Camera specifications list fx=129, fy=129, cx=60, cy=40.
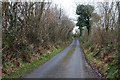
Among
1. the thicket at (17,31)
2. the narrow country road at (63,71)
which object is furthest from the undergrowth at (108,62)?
the thicket at (17,31)

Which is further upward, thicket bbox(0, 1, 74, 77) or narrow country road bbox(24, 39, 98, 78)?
thicket bbox(0, 1, 74, 77)

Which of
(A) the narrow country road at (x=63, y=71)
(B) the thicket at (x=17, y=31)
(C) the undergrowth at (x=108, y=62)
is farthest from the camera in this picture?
(B) the thicket at (x=17, y=31)

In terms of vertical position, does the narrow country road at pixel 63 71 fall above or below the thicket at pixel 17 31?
below

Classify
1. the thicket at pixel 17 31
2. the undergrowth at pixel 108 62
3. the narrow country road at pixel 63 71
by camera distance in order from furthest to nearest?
1. the thicket at pixel 17 31
2. the narrow country road at pixel 63 71
3. the undergrowth at pixel 108 62

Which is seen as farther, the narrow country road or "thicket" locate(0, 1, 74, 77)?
"thicket" locate(0, 1, 74, 77)

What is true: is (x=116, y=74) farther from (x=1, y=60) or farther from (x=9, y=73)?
(x=1, y=60)

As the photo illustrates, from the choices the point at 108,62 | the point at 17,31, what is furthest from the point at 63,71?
the point at 17,31

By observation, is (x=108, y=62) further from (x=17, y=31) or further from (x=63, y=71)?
(x=17, y=31)

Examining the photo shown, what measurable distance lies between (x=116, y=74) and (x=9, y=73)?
5.79 m

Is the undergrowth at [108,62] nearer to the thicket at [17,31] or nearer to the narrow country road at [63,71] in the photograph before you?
the narrow country road at [63,71]

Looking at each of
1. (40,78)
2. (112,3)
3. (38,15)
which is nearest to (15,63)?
(40,78)

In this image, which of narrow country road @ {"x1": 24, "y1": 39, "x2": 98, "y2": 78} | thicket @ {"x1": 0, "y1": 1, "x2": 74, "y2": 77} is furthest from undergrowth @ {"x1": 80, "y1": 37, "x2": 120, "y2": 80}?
thicket @ {"x1": 0, "y1": 1, "x2": 74, "y2": 77}

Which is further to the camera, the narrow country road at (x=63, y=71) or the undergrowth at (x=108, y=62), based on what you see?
the narrow country road at (x=63, y=71)

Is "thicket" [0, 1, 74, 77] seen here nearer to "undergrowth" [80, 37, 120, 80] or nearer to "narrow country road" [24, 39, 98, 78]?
"narrow country road" [24, 39, 98, 78]
